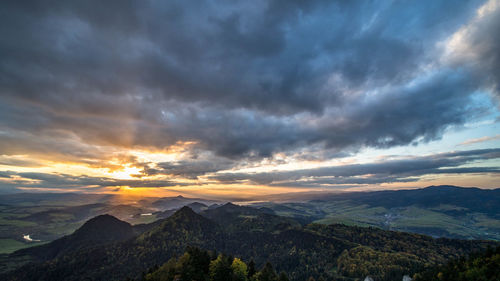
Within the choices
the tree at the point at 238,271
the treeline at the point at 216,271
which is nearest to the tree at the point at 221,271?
the treeline at the point at 216,271

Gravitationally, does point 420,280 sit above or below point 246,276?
below

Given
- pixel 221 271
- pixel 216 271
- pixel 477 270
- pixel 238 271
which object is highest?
pixel 216 271

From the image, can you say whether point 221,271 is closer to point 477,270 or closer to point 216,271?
point 216,271

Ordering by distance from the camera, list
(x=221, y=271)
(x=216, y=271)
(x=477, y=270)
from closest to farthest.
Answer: (x=216, y=271), (x=221, y=271), (x=477, y=270)

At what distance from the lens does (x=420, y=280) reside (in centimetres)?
17388

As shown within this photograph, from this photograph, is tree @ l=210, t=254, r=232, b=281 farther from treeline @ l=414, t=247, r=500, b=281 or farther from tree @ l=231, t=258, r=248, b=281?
treeline @ l=414, t=247, r=500, b=281

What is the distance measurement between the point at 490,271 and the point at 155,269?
21446 cm

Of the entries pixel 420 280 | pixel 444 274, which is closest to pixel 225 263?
pixel 444 274

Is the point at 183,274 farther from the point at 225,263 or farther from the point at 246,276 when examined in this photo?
the point at 246,276

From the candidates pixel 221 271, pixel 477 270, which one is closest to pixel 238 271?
pixel 221 271

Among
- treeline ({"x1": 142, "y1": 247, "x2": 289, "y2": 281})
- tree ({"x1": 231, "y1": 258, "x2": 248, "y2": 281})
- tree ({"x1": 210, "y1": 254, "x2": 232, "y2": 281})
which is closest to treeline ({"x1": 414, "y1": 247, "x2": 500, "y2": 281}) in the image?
treeline ({"x1": 142, "y1": 247, "x2": 289, "y2": 281})

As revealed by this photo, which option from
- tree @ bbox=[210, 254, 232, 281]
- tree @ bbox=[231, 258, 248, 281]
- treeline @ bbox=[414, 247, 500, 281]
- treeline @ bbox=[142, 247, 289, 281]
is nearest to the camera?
tree @ bbox=[210, 254, 232, 281]

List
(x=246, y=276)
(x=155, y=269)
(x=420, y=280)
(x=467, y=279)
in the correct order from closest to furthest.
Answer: (x=246, y=276) < (x=467, y=279) < (x=155, y=269) < (x=420, y=280)

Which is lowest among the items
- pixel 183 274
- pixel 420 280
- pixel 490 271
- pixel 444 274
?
pixel 420 280
